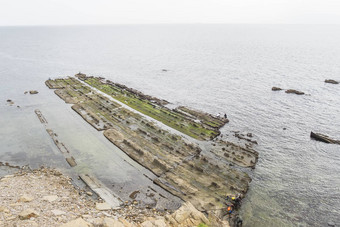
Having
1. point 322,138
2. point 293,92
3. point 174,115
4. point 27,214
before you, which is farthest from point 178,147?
point 293,92

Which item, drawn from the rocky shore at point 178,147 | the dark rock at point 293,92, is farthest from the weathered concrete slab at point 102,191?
the dark rock at point 293,92

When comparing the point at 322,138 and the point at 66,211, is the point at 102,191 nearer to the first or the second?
the point at 66,211

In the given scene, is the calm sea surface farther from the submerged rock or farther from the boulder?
the boulder

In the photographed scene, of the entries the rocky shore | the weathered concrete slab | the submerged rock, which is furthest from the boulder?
the submerged rock

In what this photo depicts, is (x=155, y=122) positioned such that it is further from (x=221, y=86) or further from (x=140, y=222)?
(x=221, y=86)

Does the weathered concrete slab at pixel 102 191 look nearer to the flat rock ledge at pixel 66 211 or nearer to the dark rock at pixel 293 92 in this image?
the flat rock ledge at pixel 66 211

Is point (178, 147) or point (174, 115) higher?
point (174, 115)

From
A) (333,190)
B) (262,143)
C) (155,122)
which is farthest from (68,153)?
(333,190)
